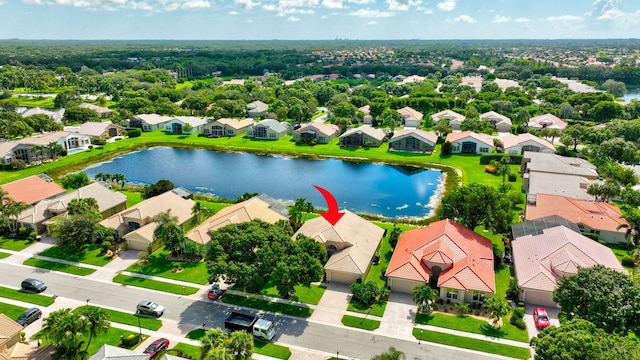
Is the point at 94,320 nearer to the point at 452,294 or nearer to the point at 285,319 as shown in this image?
the point at 285,319

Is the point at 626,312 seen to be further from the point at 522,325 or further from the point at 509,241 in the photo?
the point at 509,241

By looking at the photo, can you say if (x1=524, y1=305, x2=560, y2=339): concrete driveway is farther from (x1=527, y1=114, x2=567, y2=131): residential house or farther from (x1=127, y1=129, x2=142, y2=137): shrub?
(x1=127, y1=129, x2=142, y2=137): shrub

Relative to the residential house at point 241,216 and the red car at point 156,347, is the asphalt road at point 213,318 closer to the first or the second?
the red car at point 156,347

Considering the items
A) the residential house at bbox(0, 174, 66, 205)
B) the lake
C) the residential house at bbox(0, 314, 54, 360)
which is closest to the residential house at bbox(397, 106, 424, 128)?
the lake

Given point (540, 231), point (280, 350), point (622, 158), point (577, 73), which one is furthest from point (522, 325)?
point (577, 73)

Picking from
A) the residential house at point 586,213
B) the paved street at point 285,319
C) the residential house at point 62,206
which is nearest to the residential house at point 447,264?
the paved street at point 285,319

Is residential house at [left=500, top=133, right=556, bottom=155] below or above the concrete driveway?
above

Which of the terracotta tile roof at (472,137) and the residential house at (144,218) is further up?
the terracotta tile roof at (472,137)
